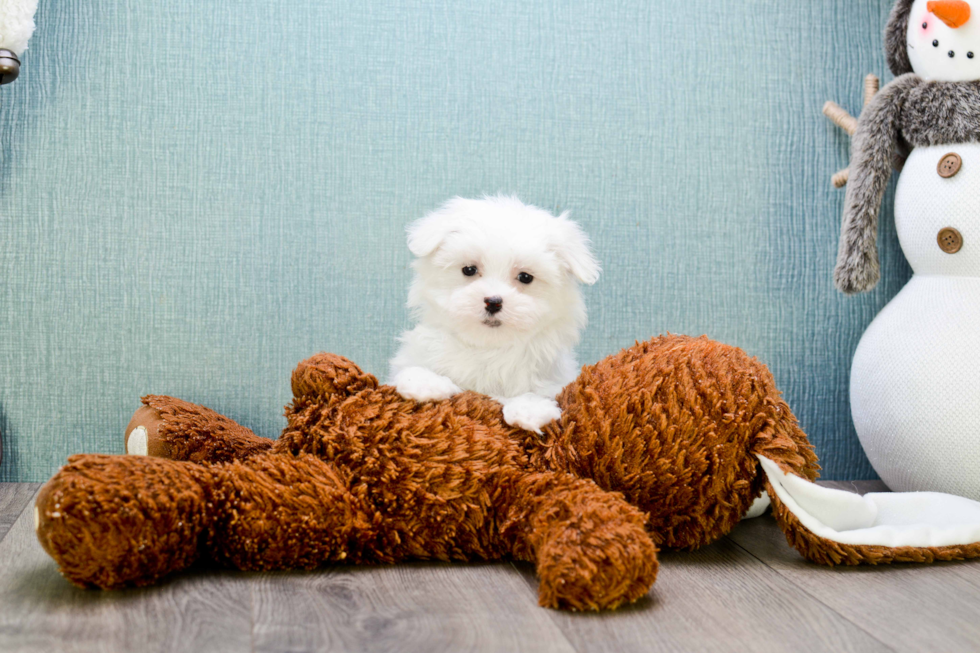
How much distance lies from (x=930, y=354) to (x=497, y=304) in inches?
34.4

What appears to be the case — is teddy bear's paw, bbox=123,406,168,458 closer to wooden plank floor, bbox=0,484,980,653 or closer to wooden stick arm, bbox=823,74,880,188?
wooden plank floor, bbox=0,484,980,653

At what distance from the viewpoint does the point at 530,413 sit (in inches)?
46.6

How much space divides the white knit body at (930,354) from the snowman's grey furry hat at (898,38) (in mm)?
205

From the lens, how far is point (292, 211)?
1.68 metres

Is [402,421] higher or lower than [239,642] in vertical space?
higher

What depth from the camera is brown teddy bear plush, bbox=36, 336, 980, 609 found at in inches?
38.5

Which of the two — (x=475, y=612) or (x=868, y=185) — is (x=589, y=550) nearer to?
(x=475, y=612)

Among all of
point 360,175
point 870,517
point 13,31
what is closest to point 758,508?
point 870,517

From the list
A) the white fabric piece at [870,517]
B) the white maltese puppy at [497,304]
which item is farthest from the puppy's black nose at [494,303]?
the white fabric piece at [870,517]

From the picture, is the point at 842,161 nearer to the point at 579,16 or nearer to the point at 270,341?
the point at 579,16

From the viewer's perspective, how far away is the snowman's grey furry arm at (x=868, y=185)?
154 cm

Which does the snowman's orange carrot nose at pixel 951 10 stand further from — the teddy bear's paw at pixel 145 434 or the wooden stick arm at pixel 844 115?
the teddy bear's paw at pixel 145 434

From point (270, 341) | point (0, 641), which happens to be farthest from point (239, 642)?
point (270, 341)

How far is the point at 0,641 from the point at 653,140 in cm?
148
